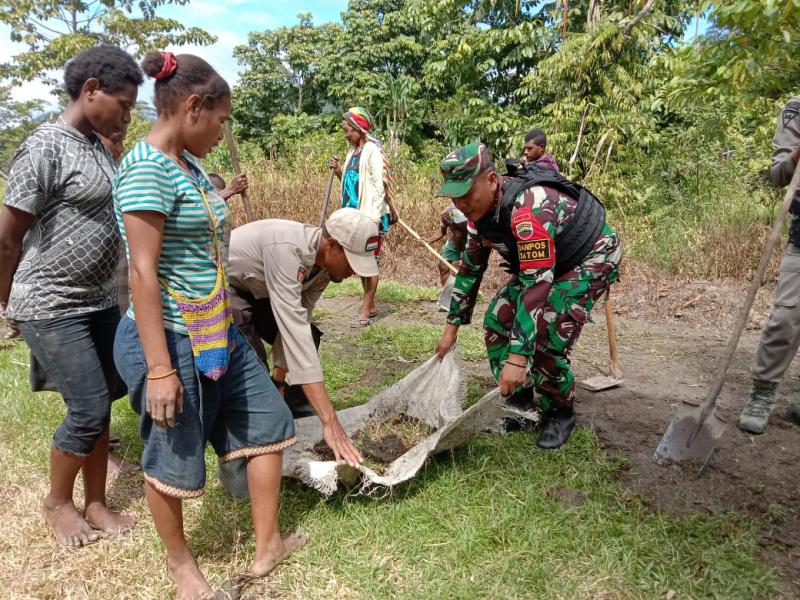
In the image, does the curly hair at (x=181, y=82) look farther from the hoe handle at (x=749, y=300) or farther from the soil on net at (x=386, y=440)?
the hoe handle at (x=749, y=300)

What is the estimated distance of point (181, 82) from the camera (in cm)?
175

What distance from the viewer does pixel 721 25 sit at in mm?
2820

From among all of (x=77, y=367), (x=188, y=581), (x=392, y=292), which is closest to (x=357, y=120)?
(x=392, y=292)

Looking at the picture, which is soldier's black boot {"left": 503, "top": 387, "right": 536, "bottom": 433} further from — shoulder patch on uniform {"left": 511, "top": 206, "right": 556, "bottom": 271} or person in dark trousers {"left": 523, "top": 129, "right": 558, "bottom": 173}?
person in dark trousers {"left": 523, "top": 129, "right": 558, "bottom": 173}

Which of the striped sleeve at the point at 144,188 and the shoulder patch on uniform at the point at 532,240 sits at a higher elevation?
the striped sleeve at the point at 144,188

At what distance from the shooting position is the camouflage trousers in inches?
117

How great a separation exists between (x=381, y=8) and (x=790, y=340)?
58.6ft

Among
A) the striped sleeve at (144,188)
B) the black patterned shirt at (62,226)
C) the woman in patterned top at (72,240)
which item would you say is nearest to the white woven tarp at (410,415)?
the woman in patterned top at (72,240)

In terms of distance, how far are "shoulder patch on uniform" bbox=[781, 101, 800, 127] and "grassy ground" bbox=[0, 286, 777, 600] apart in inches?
82.1

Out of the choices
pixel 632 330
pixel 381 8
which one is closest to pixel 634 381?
pixel 632 330

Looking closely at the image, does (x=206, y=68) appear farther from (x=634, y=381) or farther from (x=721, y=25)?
(x=634, y=381)

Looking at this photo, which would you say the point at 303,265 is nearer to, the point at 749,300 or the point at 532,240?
the point at 532,240

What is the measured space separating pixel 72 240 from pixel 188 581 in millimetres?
1318

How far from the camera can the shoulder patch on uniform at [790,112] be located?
3197mm
